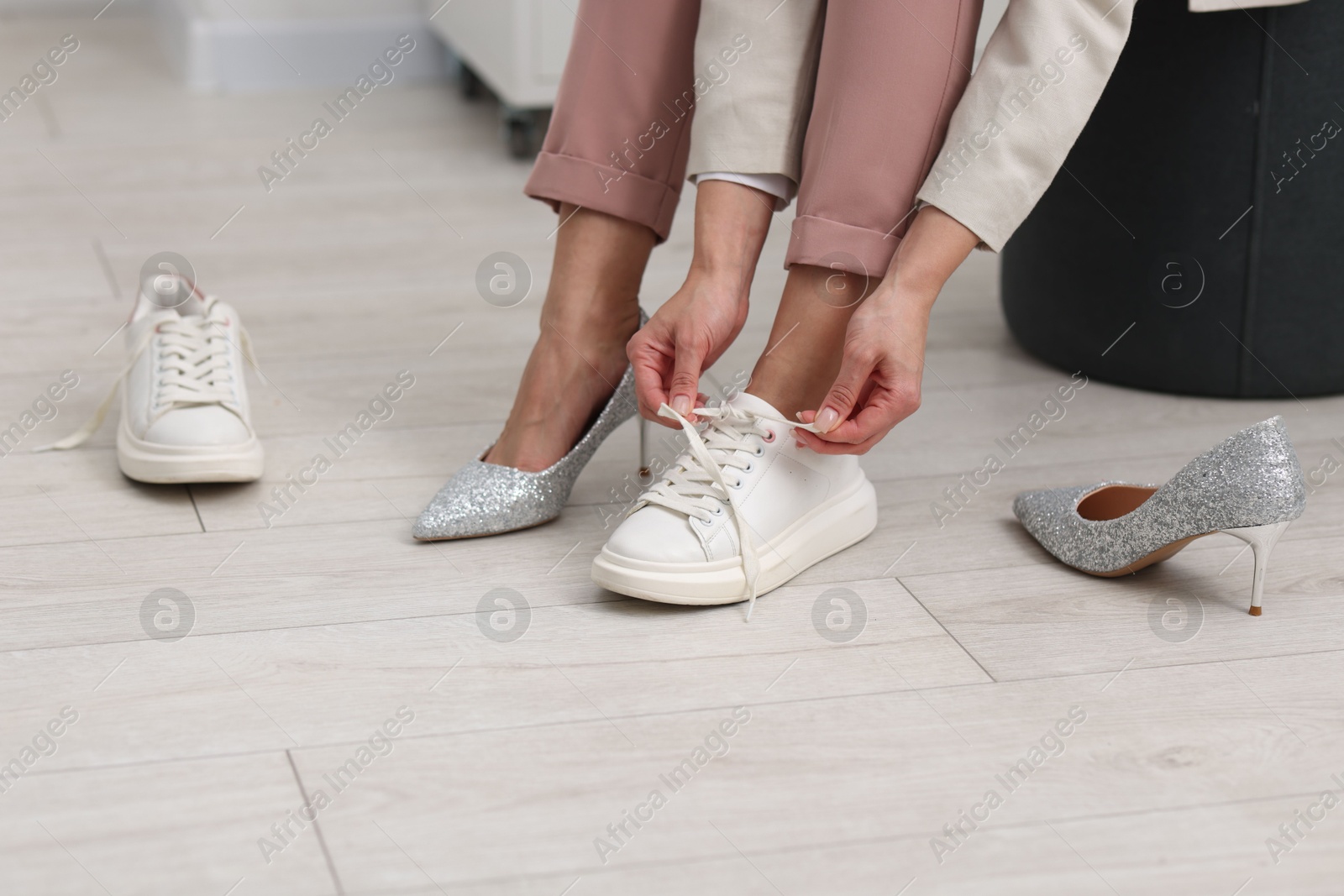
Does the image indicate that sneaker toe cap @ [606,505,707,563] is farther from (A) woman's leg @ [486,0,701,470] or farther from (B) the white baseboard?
(B) the white baseboard

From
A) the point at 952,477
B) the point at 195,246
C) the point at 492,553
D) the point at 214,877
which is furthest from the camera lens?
the point at 195,246

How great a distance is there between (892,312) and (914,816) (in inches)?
12.3

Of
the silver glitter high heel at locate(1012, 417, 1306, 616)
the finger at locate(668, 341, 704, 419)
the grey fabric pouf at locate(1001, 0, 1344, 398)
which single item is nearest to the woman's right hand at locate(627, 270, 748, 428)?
the finger at locate(668, 341, 704, 419)

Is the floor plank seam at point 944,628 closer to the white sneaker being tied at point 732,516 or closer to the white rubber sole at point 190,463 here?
the white sneaker being tied at point 732,516

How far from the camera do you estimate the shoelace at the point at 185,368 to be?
3.32 ft

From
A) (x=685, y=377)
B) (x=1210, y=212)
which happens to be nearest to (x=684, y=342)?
(x=685, y=377)

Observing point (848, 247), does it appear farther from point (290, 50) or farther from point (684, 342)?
point (290, 50)

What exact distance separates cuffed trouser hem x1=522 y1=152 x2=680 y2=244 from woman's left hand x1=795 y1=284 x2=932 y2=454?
0.21 meters

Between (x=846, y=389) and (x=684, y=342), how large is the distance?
4.4 inches

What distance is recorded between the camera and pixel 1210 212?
1126 millimetres

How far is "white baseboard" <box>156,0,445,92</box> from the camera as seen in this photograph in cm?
252

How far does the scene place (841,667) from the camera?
0.78 metres

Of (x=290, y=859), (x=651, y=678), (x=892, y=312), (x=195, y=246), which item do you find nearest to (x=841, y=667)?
(x=651, y=678)

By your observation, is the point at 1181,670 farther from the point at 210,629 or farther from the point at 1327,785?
the point at 210,629
